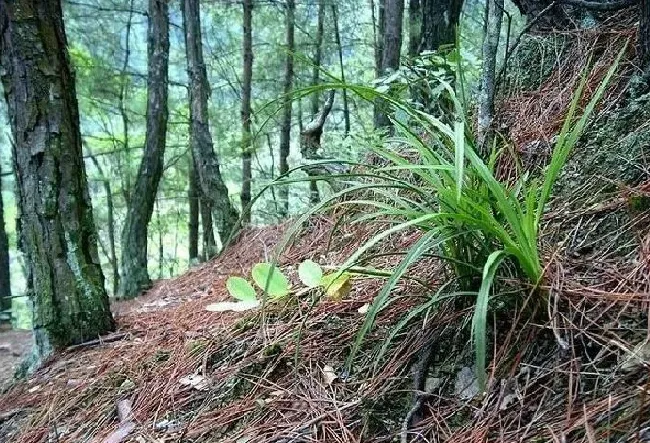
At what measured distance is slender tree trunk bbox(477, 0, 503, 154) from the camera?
176cm

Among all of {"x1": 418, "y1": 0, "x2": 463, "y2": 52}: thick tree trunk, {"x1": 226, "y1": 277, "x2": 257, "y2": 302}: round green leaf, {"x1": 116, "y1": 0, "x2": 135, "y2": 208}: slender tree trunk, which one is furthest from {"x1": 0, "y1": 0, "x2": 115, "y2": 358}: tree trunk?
{"x1": 116, "y1": 0, "x2": 135, "y2": 208}: slender tree trunk

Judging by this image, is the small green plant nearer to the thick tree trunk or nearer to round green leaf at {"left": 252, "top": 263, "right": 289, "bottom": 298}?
round green leaf at {"left": 252, "top": 263, "right": 289, "bottom": 298}

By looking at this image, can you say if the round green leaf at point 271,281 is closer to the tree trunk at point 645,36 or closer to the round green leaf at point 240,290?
the round green leaf at point 240,290

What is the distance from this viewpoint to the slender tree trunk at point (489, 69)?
1.76 m

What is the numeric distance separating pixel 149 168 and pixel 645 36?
499 centimetres

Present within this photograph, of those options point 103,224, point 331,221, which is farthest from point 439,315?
point 103,224

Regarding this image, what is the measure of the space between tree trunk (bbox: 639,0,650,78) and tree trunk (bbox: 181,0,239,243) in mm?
3881

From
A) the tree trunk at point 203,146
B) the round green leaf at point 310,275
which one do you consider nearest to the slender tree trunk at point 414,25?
the tree trunk at point 203,146

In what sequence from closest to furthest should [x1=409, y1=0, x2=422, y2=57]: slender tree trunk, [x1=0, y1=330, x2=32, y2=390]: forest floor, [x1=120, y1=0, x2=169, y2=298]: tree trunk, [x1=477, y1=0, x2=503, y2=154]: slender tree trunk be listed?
1. [x1=477, y1=0, x2=503, y2=154]: slender tree trunk
2. [x1=0, y1=330, x2=32, y2=390]: forest floor
3. [x1=409, y1=0, x2=422, y2=57]: slender tree trunk
4. [x1=120, y1=0, x2=169, y2=298]: tree trunk

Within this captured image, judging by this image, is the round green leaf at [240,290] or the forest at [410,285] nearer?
the forest at [410,285]

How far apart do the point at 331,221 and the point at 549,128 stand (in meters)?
1.17

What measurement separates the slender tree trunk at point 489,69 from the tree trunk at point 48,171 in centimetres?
181

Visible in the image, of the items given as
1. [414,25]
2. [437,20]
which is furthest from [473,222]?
[414,25]

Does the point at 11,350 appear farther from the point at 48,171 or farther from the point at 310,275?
the point at 310,275
